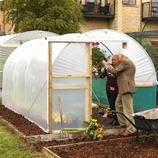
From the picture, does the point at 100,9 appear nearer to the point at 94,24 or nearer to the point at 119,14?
the point at 94,24

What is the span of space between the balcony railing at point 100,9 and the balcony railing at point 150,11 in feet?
8.70

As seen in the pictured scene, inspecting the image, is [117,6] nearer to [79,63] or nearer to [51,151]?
[79,63]

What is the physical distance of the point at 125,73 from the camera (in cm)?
654

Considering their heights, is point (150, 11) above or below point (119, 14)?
above

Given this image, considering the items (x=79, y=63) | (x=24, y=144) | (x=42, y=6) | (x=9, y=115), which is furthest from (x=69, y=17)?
(x=24, y=144)

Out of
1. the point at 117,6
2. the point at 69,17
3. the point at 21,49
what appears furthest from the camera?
the point at 117,6

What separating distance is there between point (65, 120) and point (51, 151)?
1.38m

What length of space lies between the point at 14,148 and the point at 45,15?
10.4m

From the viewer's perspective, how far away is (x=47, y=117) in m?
6.84

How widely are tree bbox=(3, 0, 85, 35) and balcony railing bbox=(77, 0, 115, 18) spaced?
4.79 m

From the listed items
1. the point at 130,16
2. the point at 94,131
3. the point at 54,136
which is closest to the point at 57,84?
the point at 54,136

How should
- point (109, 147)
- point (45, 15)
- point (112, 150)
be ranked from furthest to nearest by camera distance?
point (45, 15) → point (109, 147) → point (112, 150)

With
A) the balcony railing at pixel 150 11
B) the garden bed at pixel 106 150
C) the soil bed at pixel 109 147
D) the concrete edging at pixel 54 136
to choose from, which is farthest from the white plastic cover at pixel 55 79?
the balcony railing at pixel 150 11

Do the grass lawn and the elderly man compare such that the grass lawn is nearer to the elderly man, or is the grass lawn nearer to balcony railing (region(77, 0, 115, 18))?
the elderly man
